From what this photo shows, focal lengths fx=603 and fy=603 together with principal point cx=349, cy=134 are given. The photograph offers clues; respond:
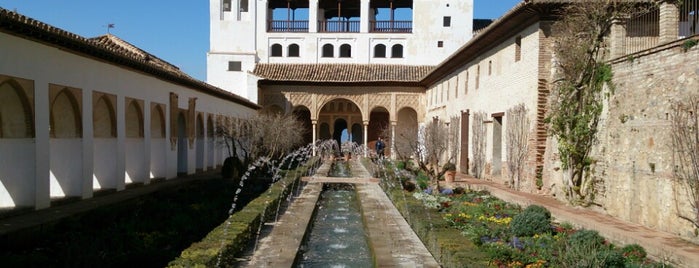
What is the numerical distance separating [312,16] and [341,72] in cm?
426

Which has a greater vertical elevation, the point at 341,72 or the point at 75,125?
the point at 341,72

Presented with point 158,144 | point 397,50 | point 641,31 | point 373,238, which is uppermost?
point 397,50

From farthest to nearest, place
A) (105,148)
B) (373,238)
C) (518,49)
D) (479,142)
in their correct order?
(479,142) < (518,49) < (105,148) < (373,238)

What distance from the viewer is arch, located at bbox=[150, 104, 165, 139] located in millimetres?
18602

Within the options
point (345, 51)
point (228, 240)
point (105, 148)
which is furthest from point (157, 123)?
point (345, 51)

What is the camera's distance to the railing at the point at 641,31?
1199 centimetres

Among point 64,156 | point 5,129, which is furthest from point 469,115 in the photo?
point 5,129

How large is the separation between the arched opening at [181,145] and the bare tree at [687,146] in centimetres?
1654

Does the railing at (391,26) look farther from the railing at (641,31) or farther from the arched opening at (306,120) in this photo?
the railing at (641,31)

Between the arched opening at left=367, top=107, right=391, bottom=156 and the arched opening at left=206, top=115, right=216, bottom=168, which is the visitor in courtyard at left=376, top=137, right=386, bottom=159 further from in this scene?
the arched opening at left=206, top=115, right=216, bottom=168

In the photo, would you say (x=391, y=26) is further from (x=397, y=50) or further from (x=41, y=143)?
(x=41, y=143)

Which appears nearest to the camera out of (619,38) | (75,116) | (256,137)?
(619,38)

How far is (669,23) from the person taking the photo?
414 inches

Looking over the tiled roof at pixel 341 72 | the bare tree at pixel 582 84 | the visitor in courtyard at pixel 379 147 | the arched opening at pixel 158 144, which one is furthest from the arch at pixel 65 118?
the tiled roof at pixel 341 72
